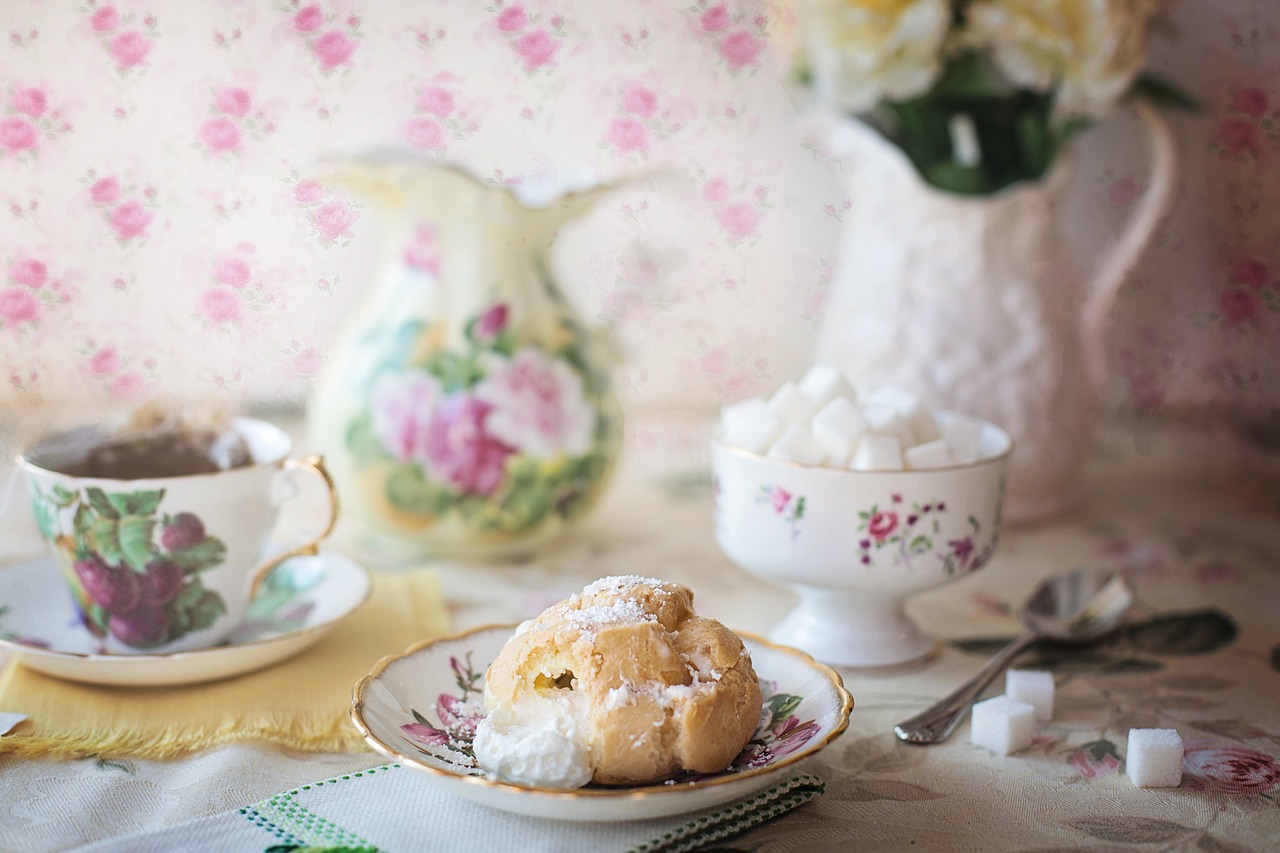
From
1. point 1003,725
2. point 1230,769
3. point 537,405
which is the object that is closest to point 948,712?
point 1003,725

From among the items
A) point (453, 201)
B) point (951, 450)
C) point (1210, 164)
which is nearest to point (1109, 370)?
point (1210, 164)

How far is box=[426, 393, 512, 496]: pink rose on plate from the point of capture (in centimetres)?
93

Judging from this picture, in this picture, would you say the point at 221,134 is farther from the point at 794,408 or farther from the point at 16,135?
the point at 794,408

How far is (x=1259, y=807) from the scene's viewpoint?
1.96 ft

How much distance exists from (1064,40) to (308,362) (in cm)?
80

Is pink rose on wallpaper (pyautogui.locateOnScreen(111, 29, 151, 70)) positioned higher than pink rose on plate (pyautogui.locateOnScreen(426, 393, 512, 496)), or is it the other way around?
pink rose on wallpaper (pyautogui.locateOnScreen(111, 29, 151, 70))

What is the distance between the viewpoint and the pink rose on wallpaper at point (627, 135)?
4.31 feet

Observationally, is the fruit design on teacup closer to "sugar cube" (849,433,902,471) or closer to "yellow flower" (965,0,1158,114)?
"sugar cube" (849,433,902,471)

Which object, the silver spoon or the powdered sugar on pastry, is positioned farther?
A: the silver spoon

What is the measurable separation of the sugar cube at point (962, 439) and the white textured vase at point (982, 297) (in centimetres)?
27

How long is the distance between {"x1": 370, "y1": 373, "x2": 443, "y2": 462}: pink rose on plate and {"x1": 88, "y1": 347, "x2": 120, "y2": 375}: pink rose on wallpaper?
1.38ft

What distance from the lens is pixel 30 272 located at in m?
1.16

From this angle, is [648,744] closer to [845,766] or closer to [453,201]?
[845,766]

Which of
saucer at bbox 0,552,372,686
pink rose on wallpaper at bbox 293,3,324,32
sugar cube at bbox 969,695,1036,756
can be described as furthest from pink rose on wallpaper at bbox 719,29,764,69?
sugar cube at bbox 969,695,1036,756
